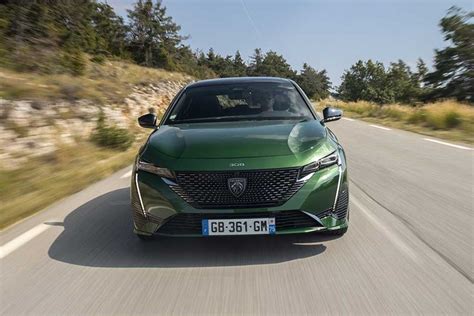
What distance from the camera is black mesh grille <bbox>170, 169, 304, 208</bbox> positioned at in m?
3.77

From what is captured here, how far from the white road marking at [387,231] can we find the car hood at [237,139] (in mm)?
1065

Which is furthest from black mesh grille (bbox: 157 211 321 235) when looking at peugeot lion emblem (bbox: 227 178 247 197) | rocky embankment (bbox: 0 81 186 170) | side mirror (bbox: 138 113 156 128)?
rocky embankment (bbox: 0 81 186 170)

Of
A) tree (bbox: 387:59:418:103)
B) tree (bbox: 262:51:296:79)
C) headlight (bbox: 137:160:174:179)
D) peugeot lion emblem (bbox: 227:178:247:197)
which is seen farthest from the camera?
tree (bbox: 262:51:296:79)

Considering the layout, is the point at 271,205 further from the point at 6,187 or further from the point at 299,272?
the point at 6,187

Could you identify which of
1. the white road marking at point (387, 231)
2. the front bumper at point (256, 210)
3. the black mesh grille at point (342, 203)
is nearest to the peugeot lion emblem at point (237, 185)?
the front bumper at point (256, 210)

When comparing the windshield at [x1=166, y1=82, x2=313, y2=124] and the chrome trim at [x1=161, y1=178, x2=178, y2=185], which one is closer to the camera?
the chrome trim at [x1=161, y1=178, x2=178, y2=185]

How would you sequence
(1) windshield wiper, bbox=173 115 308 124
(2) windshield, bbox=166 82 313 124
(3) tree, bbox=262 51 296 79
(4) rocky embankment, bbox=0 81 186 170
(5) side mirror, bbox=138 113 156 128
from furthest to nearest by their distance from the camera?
(3) tree, bbox=262 51 296 79 → (4) rocky embankment, bbox=0 81 186 170 → (5) side mirror, bbox=138 113 156 128 → (2) windshield, bbox=166 82 313 124 → (1) windshield wiper, bbox=173 115 308 124

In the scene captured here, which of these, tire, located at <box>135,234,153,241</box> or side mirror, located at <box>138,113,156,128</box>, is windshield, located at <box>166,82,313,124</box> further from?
tire, located at <box>135,234,153,241</box>

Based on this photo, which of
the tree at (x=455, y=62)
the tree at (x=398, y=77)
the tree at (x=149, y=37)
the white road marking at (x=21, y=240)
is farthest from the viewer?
the tree at (x=398, y=77)

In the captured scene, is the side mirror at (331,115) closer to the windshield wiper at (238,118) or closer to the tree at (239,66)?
the windshield wiper at (238,118)

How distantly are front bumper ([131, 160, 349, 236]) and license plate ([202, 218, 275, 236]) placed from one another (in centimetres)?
4

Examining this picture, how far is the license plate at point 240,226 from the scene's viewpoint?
3.77 metres

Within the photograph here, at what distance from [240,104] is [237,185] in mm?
1892

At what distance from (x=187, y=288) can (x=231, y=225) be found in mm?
619
